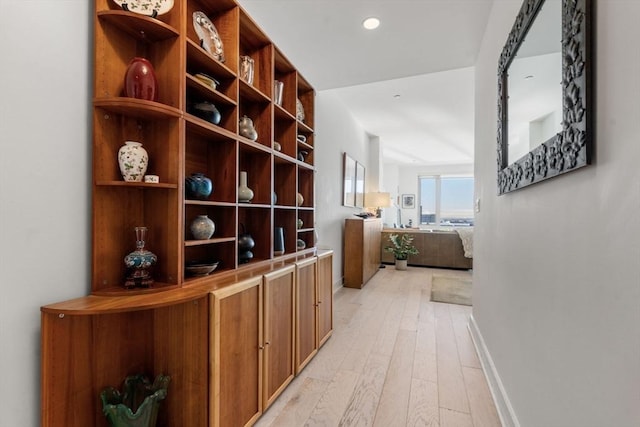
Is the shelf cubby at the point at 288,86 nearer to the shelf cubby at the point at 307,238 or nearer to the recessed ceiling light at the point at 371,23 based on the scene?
the recessed ceiling light at the point at 371,23

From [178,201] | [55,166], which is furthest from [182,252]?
[55,166]

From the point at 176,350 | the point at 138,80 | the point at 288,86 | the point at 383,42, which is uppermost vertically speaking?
the point at 383,42

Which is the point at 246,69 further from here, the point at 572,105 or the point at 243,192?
the point at 572,105

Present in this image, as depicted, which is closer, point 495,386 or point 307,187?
point 495,386

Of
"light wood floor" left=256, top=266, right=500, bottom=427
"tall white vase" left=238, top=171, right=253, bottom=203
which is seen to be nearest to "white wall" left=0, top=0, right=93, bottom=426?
"tall white vase" left=238, top=171, right=253, bottom=203

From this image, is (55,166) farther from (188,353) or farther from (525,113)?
(525,113)

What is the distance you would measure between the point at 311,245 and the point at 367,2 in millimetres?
1908

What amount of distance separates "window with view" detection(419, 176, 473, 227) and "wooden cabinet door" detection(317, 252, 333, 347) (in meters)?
7.79

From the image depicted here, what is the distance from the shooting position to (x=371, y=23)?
2.05 m

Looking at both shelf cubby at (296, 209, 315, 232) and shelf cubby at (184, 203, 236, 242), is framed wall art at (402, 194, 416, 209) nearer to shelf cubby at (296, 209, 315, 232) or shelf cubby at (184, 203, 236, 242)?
shelf cubby at (296, 209, 315, 232)

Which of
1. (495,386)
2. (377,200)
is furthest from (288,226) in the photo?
(377,200)

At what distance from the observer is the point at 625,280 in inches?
25.2

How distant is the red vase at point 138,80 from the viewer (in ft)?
4.00

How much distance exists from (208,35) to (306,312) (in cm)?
185
